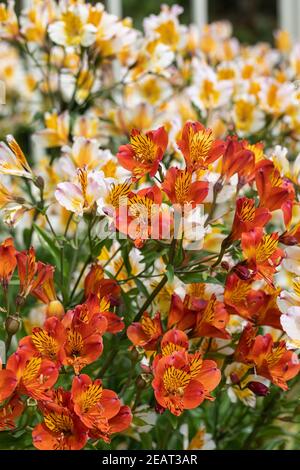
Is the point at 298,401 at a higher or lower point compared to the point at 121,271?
lower

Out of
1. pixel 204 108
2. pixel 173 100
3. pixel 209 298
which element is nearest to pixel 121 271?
pixel 209 298

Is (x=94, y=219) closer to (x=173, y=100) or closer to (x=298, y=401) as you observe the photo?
(x=298, y=401)

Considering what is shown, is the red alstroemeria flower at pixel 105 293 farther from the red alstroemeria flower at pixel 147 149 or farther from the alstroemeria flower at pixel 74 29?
the alstroemeria flower at pixel 74 29

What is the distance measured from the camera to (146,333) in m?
0.78

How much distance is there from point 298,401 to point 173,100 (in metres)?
0.62

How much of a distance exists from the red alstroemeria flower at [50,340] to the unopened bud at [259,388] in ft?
0.70

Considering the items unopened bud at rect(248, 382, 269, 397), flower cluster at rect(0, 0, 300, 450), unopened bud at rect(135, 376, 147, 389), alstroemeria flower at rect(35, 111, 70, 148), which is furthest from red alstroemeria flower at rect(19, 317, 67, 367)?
alstroemeria flower at rect(35, 111, 70, 148)

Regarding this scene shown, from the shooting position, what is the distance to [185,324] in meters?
0.79

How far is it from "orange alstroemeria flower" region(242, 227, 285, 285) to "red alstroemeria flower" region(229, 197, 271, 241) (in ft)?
0.04

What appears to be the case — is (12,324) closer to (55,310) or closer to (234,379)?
(55,310)

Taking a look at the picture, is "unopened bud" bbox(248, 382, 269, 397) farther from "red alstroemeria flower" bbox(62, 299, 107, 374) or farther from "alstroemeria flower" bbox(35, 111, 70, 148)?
"alstroemeria flower" bbox(35, 111, 70, 148)

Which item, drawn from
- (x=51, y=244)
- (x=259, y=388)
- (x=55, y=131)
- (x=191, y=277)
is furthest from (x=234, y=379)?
(x=55, y=131)

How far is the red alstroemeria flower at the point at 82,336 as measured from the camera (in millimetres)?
720

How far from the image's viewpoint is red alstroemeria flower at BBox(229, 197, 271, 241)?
0.74 m
